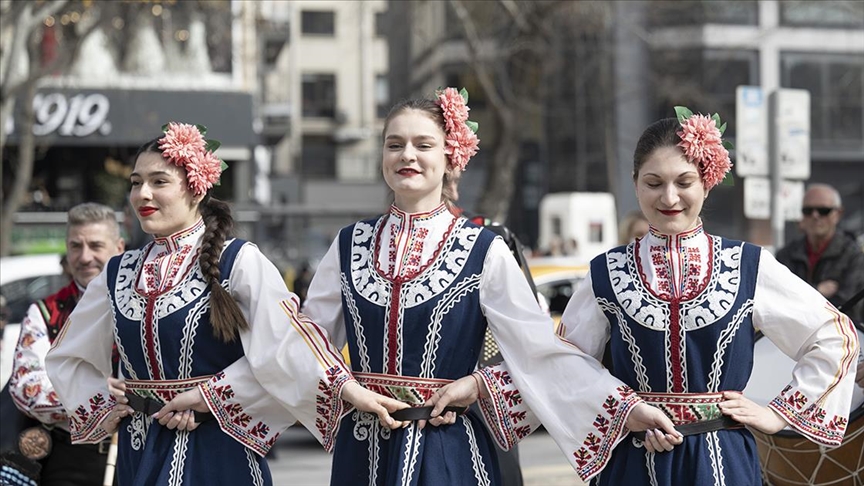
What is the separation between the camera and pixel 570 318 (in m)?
3.92

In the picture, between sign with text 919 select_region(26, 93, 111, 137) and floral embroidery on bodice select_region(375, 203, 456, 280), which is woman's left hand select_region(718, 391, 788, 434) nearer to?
floral embroidery on bodice select_region(375, 203, 456, 280)

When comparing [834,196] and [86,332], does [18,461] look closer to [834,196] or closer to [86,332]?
[86,332]

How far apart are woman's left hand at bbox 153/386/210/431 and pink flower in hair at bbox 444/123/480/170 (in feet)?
3.55

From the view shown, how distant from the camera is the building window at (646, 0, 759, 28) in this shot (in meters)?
27.4

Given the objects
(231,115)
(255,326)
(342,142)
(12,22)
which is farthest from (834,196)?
(342,142)

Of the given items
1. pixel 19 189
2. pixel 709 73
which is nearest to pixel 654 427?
pixel 19 189

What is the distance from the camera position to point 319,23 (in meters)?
45.9

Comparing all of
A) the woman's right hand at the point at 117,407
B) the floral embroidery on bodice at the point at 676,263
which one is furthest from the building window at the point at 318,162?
the floral embroidery on bodice at the point at 676,263

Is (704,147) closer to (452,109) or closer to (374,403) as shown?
(452,109)

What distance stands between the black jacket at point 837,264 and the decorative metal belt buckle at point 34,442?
4.55m

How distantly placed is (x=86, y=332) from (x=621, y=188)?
24.2m

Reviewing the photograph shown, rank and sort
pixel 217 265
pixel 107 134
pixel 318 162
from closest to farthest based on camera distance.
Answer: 1. pixel 217 265
2. pixel 107 134
3. pixel 318 162

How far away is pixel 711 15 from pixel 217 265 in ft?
86.1

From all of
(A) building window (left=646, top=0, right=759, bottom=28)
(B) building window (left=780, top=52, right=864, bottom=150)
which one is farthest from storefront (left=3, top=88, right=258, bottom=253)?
(B) building window (left=780, top=52, right=864, bottom=150)
